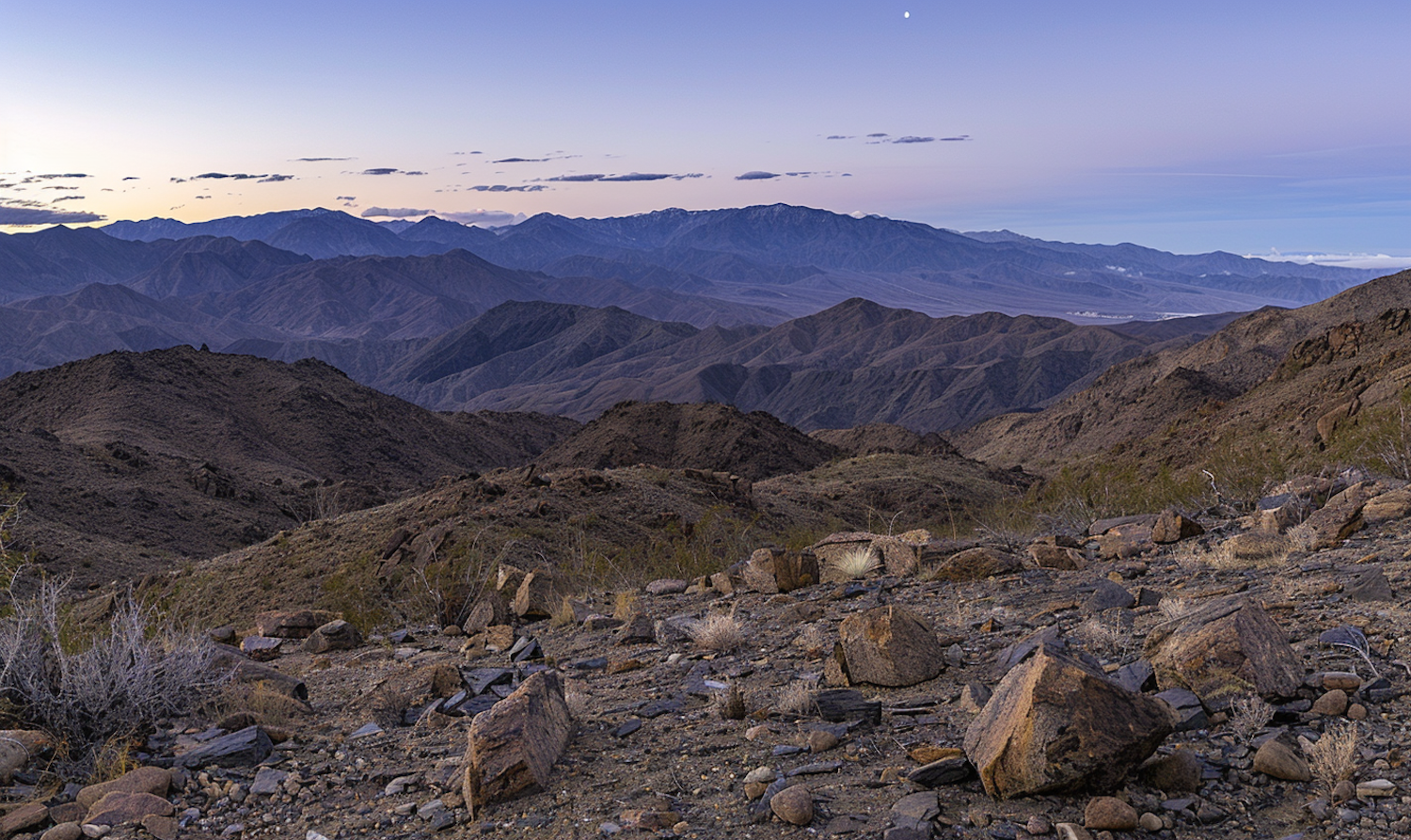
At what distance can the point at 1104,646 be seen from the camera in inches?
189

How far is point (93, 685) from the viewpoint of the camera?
486cm

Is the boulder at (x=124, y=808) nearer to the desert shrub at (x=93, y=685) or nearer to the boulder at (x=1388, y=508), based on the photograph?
the desert shrub at (x=93, y=685)

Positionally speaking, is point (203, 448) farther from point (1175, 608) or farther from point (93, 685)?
point (1175, 608)

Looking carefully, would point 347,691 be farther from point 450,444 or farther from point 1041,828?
point 450,444

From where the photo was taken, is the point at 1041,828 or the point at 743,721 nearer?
the point at 1041,828

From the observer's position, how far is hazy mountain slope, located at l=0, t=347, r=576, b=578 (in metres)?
24.0

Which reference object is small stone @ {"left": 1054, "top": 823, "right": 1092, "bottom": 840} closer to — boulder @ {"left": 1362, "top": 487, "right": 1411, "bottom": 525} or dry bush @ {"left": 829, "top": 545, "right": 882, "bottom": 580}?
dry bush @ {"left": 829, "top": 545, "right": 882, "bottom": 580}

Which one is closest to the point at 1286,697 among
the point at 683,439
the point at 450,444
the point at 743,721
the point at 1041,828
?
the point at 1041,828

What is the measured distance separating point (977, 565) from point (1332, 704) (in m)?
3.41

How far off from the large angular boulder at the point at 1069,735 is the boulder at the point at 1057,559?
3871mm

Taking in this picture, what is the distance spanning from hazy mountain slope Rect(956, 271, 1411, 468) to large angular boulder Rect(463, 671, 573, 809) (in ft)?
43.9

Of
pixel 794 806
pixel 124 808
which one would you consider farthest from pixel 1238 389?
pixel 124 808

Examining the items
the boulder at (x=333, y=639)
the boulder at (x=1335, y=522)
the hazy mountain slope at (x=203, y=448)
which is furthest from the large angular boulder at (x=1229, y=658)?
the hazy mountain slope at (x=203, y=448)

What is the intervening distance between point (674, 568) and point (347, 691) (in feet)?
16.2
